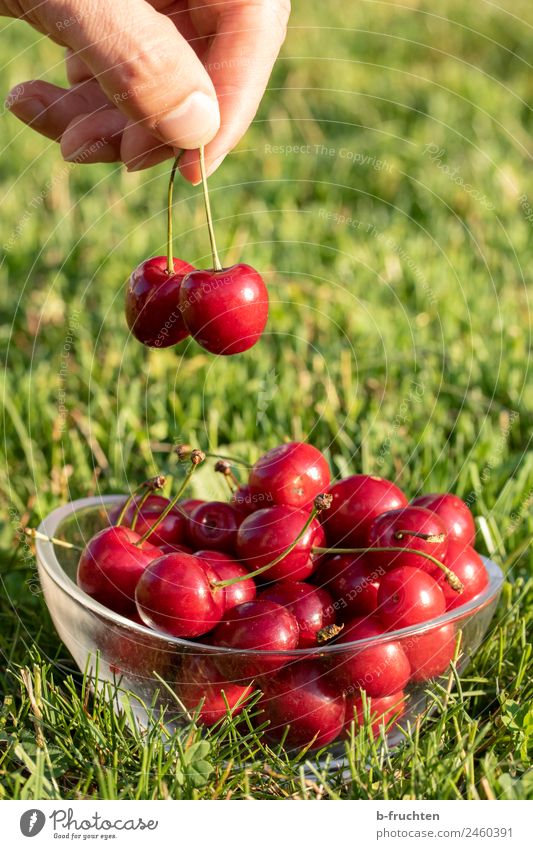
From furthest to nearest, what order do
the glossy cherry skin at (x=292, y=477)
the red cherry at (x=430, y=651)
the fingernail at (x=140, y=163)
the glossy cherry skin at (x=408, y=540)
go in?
the fingernail at (x=140, y=163), the glossy cherry skin at (x=292, y=477), the glossy cherry skin at (x=408, y=540), the red cherry at (x=430, y=651)

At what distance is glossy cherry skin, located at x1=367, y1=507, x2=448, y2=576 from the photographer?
1744 mm

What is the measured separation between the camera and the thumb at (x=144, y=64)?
1533mm

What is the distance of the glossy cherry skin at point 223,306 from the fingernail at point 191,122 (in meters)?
0.24

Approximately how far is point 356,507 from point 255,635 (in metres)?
0.39

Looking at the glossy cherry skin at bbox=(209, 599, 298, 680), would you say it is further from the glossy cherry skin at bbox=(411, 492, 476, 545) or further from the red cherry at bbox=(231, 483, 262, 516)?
the glossy cherry skin at bbox=(411, 492, 476, 545)

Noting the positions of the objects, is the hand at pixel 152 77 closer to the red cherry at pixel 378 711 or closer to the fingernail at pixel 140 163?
the fingernail at pixel 140 163

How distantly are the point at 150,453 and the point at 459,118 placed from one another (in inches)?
126

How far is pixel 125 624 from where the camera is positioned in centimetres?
163

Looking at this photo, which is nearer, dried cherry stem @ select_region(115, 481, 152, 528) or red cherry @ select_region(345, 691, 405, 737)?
red cherry @ select_region(345, 691, 405, 737)

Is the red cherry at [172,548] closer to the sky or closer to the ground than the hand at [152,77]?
closer to the ground

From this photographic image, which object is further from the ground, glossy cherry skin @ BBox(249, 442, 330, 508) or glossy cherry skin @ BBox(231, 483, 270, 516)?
glossy cherry skin @ BBox(249, 442, 330, 508)

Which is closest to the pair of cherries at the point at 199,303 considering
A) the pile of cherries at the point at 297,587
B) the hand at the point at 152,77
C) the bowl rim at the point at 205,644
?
the hand at the point at 152,77

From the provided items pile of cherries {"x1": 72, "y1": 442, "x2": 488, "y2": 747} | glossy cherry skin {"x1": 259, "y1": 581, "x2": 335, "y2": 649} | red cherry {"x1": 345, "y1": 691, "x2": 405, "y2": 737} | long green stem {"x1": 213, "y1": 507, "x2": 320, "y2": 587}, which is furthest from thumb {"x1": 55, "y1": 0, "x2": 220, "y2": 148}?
red cherry {"x1": 345, "y1": 691, "x2": 405, "y2": 737}

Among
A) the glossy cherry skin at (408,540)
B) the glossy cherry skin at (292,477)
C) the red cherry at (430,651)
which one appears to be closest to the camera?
the red cherry at (430,651)
